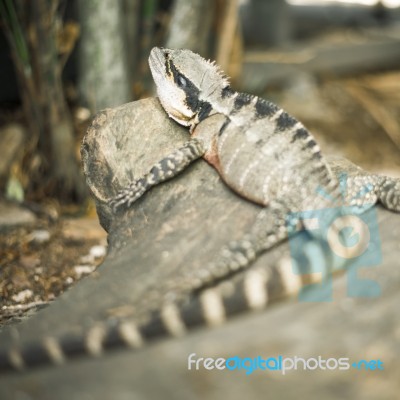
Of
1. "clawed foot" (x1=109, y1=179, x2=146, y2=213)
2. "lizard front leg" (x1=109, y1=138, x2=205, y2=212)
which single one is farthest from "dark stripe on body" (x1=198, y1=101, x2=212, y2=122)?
"clawed foot" (x1=109, y1=179, x2=146, y2=213)

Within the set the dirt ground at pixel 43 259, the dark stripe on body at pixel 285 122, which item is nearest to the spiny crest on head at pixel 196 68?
the dark stripe on body at pixel 285 122

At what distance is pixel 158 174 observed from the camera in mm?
4082

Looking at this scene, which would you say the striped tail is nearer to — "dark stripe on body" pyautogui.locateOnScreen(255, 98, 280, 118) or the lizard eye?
"dark stripe on body" pyautogui.locateOnScreen(255, 98, 280, 118)

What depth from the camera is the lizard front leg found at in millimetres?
4086

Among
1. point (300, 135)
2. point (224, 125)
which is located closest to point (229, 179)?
point (224, 125)

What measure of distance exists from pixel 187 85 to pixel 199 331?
2.30 meters

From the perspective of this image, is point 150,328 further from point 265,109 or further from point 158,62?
point 158,62

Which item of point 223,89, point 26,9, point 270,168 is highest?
point 26,9

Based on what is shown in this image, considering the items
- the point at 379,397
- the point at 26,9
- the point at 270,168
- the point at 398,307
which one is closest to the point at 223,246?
the point at 270,168

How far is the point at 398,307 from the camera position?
2.92 metres

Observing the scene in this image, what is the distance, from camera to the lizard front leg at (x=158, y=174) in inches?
161

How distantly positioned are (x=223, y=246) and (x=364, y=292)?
882mm

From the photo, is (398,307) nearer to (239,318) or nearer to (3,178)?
(239,318)

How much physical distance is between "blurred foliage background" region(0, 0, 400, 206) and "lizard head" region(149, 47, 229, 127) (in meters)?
2.53
